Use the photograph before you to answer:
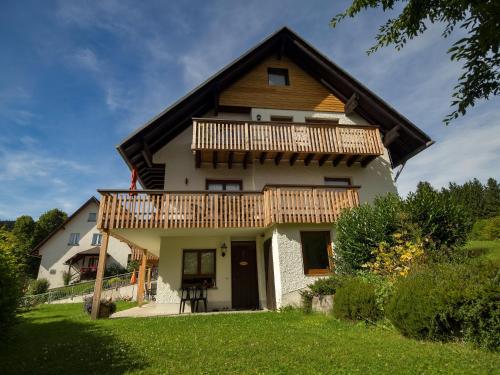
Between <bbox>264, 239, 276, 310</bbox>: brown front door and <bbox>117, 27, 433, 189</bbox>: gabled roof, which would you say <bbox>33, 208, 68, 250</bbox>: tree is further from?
<bbox>264, 239, 276, 310</bbox>: brown front door

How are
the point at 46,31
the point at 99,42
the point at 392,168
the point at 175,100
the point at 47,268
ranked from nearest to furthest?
the point at 46,31 → the point at 99,42 → the point at 175,100 → the point at 392,168 → the point at 47,268

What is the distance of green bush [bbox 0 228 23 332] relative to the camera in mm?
5582

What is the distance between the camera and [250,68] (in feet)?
51.2

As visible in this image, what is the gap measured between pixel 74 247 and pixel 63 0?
3316cm

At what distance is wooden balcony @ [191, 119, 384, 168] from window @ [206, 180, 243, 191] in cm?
81

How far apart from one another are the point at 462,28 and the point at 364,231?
6035 mm

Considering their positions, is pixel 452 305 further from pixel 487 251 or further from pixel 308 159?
pixel 308 159

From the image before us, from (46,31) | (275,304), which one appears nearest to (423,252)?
(275,304)

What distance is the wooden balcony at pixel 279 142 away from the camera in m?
12.6

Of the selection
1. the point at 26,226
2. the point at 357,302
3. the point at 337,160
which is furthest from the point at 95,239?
the point at 357,302

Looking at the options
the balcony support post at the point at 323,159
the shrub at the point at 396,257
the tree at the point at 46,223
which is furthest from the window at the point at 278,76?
the tree at the point at 46,223

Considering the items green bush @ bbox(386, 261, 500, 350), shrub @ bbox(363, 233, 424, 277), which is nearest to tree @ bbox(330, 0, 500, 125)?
green bush @ bbox(386, 261, 500, 350)

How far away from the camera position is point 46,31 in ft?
25.0

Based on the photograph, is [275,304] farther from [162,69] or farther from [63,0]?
[63,0]
